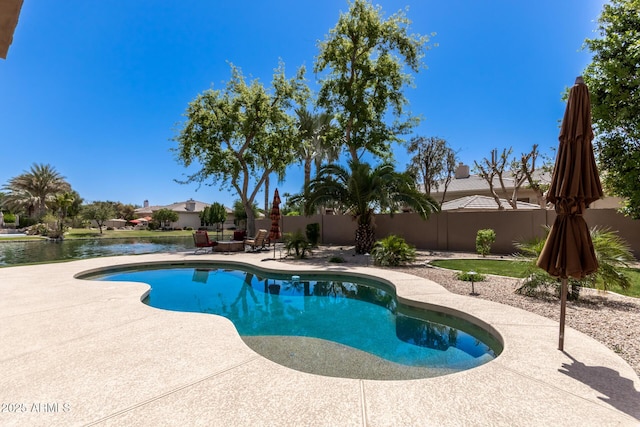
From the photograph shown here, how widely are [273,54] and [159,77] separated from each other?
25.0ft

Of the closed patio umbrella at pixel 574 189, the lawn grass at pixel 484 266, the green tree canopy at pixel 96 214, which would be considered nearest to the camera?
the closed patio umbrella at pixel 574 189

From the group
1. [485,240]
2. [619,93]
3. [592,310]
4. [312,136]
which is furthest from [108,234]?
[619,93]

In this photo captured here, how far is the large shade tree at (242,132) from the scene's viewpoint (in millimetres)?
21062

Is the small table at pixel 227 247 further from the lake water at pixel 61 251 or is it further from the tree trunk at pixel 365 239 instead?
the tree trunk at pixel 365 239

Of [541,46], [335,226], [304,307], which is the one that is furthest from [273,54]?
[304,307]

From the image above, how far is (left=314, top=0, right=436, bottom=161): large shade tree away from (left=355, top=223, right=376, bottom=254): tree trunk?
8.13 metres

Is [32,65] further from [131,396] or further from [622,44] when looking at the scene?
[622,44]

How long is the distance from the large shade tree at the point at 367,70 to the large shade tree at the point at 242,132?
3097 mm

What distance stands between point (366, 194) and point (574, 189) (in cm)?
1071

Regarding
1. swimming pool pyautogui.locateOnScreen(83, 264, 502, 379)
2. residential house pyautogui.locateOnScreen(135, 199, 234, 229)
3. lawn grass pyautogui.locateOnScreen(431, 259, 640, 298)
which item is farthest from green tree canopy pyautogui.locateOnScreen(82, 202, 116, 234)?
lawn grass pyautogui.locateOnScreen(431, 259, 640, 298)

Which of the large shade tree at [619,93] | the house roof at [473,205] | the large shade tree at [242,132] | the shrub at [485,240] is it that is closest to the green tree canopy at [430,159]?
the house roof at [473,205]

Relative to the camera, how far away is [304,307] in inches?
277

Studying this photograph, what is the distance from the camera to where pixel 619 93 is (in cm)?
952

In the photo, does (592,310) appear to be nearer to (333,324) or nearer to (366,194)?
(333,324)
